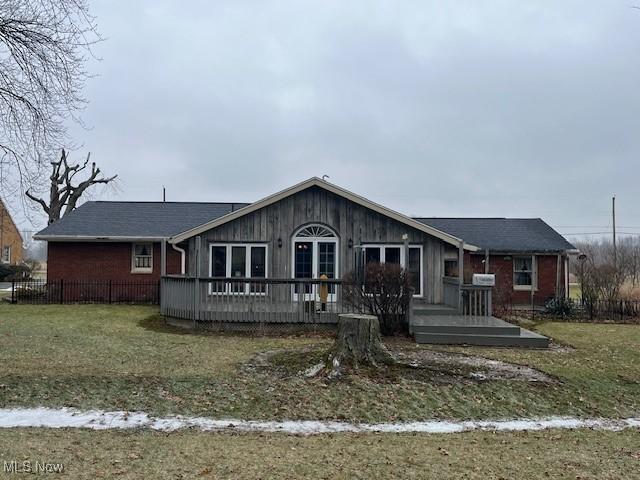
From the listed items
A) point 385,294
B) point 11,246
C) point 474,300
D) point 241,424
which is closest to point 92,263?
point 385,294

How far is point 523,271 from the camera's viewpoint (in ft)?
80.0

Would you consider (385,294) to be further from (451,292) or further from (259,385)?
(259,385)

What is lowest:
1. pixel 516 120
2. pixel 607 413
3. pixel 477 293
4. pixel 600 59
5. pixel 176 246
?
pixel 607 413

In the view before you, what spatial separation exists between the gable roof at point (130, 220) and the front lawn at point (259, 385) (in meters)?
10.5

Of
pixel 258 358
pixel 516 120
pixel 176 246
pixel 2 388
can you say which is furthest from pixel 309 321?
pixel 516 120

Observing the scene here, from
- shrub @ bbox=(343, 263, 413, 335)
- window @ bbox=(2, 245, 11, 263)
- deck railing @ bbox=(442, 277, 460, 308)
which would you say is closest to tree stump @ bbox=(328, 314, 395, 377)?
shrub @ bbox=(343, 263, 413, 335)

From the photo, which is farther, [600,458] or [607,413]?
[607,413]

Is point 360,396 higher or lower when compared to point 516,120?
lower

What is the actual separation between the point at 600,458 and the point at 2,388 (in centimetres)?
746

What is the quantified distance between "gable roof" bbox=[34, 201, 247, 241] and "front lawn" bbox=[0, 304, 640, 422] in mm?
10506

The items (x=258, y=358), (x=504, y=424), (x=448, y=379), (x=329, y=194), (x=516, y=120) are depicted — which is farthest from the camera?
(x=516, y=120)

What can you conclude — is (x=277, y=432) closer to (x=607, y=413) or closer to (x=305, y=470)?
(x=305, y=470)

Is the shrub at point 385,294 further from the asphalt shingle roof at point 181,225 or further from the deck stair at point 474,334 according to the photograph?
the asphalt shingle roof at point 181,225

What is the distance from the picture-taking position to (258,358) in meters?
10.3
